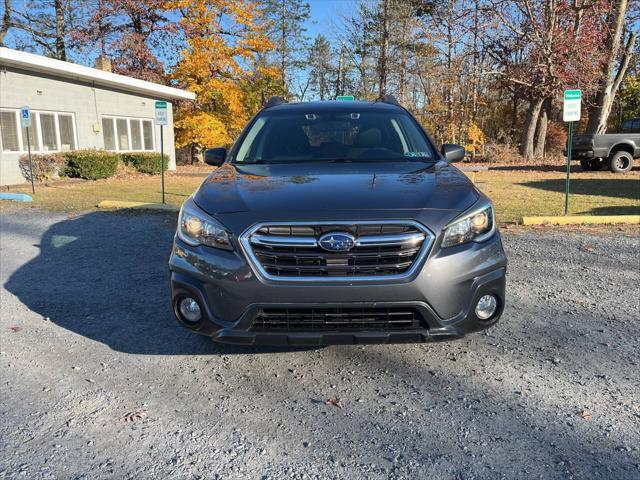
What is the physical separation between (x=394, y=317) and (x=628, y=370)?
1.56m

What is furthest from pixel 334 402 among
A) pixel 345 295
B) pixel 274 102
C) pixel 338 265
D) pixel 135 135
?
pixel 135 135

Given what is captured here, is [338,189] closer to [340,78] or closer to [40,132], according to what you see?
[40,132]

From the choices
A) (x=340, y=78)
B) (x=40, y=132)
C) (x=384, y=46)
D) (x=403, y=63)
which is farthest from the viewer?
(x=340, y=78)

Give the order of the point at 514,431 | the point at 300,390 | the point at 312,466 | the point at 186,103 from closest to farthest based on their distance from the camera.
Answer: the point at 312,466 < the point at 514,431 < the point at 300,390 < the point at 186,103

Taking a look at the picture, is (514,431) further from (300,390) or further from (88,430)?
(88,430)

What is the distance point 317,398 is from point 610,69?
25527 mm

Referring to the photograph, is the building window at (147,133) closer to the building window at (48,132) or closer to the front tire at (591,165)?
the building window at (48,132)

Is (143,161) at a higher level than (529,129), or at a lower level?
lower

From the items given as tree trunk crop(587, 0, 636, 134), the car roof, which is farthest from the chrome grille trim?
tree trunk crop(587, 0, 636, 134)

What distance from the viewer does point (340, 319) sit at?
2719mm

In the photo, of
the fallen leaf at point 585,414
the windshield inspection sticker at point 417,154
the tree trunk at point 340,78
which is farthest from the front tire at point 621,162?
the tree trunk at point 340,78

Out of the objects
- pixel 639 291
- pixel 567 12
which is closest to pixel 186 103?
pixel 567 12

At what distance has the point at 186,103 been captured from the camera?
93.4 ft

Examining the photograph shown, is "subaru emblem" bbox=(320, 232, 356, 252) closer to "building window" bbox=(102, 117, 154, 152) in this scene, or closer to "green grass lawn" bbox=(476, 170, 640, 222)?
"green grass lawn" bbox=(476, 170, 640, 222)
